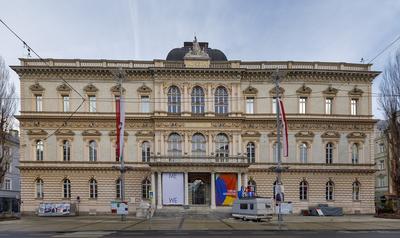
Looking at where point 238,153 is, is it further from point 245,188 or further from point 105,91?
point 105,91

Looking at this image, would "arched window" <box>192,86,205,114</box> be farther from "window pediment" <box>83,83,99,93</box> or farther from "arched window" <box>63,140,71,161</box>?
"arched window" <box>63,140,71,161</box>

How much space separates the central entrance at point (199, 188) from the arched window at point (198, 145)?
3.09 meters

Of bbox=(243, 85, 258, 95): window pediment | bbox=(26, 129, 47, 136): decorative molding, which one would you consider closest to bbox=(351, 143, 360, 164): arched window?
bbox=(243, 85, 258, 95): window pediment

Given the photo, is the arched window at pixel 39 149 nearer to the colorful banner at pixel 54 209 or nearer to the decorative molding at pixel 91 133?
the decorative molding at pixel 91 133

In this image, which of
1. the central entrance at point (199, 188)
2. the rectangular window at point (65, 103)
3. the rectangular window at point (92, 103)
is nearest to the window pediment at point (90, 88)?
the rectangular window at point (92, 103)

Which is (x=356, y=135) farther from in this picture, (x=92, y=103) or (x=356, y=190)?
(x=92, y=103)

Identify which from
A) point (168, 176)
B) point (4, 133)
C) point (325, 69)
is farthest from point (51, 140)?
point (325, 69)

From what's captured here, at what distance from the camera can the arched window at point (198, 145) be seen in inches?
2124

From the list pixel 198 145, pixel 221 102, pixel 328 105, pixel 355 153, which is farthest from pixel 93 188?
pixel 355 153

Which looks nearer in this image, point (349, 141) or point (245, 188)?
point (245, 188)

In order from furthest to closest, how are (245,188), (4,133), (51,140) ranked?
1. (51,140)
2. (245,188)
3. (4,133)

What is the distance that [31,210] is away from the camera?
52875mm

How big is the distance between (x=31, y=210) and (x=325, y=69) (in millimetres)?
43526

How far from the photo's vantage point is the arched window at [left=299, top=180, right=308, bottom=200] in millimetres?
54812
